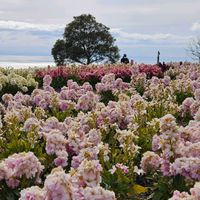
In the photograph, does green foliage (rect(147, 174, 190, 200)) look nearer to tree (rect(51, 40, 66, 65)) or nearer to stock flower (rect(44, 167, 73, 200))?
stock flower (rect(44, 167, 73, 200))

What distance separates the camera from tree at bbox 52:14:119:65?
2616 inches

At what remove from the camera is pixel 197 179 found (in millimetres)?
5543

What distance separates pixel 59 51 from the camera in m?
66.1

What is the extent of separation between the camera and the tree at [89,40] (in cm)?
6644

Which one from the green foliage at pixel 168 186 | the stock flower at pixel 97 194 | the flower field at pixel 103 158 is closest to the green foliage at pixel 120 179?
the flower field at pixel 103 158

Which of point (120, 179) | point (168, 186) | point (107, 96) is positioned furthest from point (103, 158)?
point (107, 96)

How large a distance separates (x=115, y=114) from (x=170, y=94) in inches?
139

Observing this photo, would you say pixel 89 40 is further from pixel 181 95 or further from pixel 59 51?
pixel 181 95

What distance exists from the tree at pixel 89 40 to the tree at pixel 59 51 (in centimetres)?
45

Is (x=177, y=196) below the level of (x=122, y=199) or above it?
above

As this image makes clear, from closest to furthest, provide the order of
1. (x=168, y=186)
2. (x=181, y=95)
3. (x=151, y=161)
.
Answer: (x=168, y=186) < (x=151, y=161) < (x=181, y=95)

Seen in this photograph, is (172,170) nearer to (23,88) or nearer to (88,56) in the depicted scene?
(23,88)

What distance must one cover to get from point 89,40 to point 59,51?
3.67 metres

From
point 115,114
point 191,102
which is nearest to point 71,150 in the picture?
point 115,114
